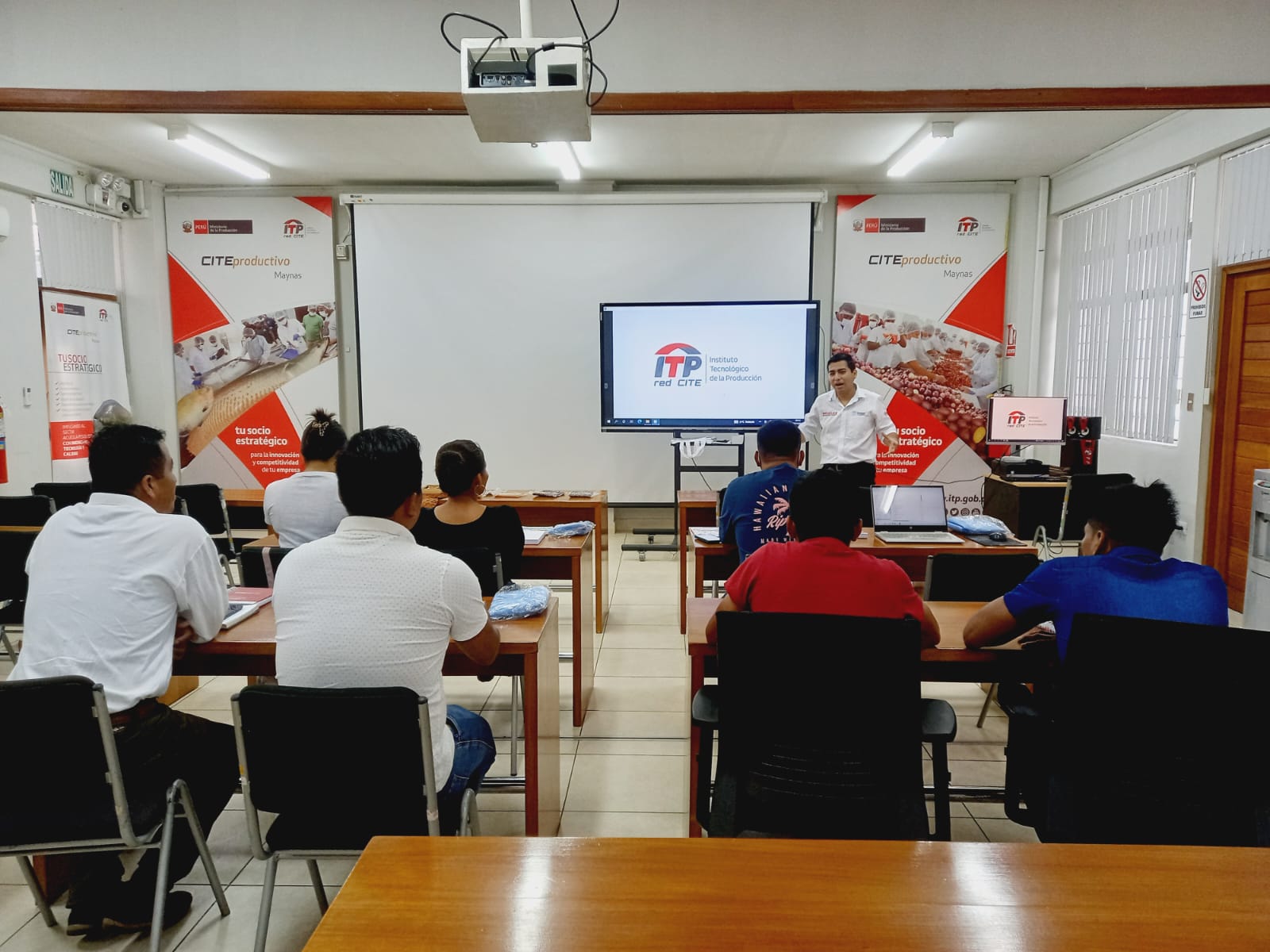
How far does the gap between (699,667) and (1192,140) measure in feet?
16.8

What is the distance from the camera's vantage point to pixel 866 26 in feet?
10.4

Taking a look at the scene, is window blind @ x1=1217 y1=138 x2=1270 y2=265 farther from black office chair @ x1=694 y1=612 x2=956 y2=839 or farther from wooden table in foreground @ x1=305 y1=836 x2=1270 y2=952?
wooden table in foreground @ x1=305 y1=836 x2=1270 y2=952

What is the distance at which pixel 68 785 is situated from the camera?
167cm

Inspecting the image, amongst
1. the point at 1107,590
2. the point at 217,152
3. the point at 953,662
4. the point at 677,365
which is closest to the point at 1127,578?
the point at 1107,590

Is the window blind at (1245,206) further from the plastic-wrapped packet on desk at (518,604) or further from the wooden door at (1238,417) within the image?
the plastic-wrapped packet on desk at (518,604)

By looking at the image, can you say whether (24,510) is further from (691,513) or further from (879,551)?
(879,551)

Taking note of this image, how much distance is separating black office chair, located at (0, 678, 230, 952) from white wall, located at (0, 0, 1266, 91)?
105 inches

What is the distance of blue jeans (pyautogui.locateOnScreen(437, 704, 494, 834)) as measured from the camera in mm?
1774

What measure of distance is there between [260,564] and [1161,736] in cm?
279

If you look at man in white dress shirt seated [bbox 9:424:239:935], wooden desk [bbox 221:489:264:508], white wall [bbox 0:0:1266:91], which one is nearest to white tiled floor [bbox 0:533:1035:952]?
man in white dress shirt seated [bbox 9:424:239:935]

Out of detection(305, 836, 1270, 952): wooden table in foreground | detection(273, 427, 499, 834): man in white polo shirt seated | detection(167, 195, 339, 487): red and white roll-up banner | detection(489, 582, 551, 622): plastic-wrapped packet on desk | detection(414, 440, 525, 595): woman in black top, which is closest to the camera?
detection(305, 836, 1270, 952): wooden table in foreground

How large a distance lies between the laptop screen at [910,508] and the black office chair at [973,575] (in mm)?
726

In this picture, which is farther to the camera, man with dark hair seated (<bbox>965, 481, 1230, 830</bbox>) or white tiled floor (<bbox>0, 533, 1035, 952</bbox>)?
white tiled floor (<bbox>0, 533, 1035, 952</bbox>)

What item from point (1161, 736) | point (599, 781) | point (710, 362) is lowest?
point (599, 781)
